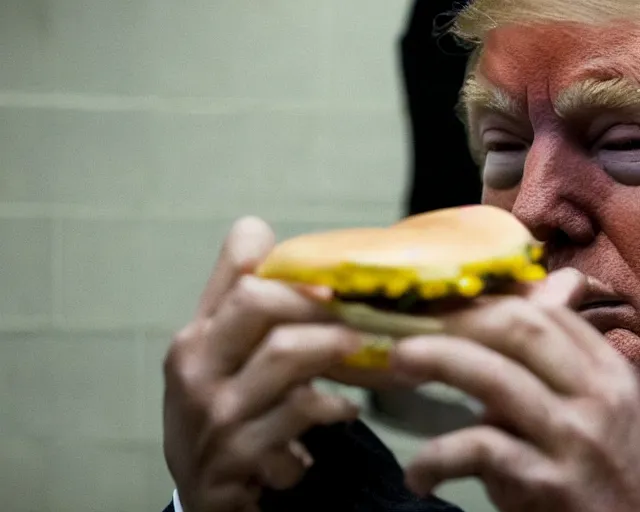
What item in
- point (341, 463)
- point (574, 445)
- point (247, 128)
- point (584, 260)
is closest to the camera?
point (574, 445)

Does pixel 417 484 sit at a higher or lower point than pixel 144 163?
higher

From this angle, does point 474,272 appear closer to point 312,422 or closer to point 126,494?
point 312,422

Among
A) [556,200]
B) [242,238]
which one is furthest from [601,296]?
[242,238]

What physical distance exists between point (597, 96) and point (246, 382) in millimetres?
364

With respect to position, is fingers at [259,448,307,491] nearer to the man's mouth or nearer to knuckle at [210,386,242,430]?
knuckle at [210,386,242,430]

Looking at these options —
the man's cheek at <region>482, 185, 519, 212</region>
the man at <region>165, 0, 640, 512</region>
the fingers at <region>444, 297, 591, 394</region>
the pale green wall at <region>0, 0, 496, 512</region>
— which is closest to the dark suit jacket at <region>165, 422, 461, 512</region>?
the man at <region>165, 0, 640, 512</region>

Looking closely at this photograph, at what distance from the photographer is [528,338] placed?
38 cm

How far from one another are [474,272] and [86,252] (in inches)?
36.2

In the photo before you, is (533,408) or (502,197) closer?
(533,408)

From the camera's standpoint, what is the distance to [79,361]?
1.23 meters

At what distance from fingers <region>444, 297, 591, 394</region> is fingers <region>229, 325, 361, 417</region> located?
6 centimetres

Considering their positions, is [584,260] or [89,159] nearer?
[584,260]

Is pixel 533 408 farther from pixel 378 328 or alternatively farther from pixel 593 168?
pixel 593 168

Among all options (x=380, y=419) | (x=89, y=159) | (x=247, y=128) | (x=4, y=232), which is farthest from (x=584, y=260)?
(x=4, y=232)
